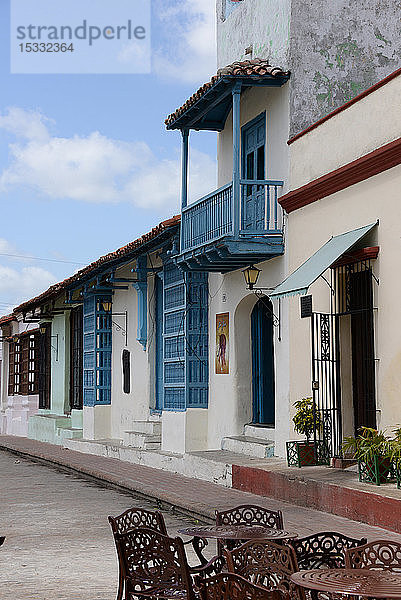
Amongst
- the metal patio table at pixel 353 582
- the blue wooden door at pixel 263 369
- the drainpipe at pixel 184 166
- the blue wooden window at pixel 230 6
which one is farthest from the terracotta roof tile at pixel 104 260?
the metal patio table at pixel 353 582

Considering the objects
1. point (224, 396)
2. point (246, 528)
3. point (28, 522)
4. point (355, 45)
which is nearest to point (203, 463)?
point (224, 396)

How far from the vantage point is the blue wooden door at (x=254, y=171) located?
553 inches

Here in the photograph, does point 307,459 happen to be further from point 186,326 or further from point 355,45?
point 355,45

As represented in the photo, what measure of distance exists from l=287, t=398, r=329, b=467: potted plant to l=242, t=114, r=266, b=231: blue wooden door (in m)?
2.91

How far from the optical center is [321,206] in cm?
1284

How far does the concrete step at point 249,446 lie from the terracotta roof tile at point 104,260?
3729 mm

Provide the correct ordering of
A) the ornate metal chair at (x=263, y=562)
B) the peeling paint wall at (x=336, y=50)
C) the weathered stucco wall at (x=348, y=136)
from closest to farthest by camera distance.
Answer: the ornate metal chair at (x=263, y=562) < the weathered stucco wall at (x=348, y=136) < the peeling paint wall at (x=336, y=50)

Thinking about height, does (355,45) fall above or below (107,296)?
above

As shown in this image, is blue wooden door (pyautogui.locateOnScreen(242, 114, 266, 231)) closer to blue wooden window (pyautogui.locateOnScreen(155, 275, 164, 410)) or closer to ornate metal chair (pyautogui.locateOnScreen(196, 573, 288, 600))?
blue wooden window (pyautogui.locateOnScreen(155, 275, 164, 410))

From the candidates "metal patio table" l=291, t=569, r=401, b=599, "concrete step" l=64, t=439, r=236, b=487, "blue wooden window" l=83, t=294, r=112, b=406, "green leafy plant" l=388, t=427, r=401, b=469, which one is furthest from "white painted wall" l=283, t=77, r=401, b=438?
"blue wooden window" l=83, t=294, r=112, b=406

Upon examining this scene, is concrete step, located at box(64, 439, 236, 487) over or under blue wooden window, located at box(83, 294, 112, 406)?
under

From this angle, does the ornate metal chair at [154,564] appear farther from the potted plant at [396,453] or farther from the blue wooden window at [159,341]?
the blue wooden window at [159,341]

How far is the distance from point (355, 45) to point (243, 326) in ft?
15.6

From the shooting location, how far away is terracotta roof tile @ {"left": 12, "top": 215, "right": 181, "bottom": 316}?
53.2 feet
